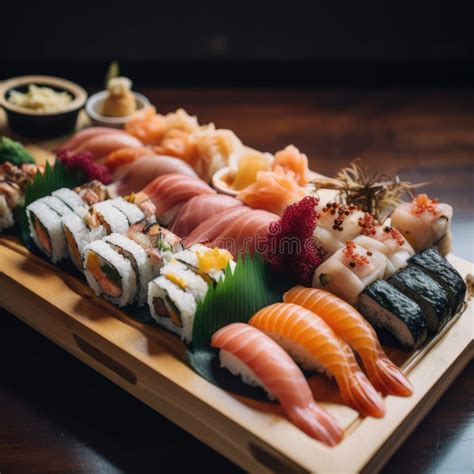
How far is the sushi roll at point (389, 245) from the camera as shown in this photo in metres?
2.84

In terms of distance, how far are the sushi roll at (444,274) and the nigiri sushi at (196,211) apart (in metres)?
0.86

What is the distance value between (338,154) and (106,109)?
4.48 feet

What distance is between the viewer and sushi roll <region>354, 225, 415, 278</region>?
2840 mm

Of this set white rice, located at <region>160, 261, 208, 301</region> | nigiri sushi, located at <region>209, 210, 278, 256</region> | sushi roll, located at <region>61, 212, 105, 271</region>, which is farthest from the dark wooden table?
nigiri sushi, located at <region>209, 210, 278, 256</region>

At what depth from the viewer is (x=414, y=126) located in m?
4.66

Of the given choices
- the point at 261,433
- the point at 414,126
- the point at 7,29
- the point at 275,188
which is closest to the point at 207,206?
the point at 275,188

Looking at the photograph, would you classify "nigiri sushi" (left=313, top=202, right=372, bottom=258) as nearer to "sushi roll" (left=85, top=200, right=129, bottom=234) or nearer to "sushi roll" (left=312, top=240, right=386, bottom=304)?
"sushi roll" (left=312, top=240, right=386, bottom=304)

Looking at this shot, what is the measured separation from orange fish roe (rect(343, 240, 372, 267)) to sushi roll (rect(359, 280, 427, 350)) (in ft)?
0.30

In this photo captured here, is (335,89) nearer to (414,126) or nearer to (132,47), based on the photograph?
(414,126)

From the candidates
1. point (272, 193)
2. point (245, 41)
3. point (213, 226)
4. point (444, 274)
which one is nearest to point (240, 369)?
point (213, 226)

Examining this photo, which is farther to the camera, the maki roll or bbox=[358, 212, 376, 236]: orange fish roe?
bbox=[358, 212, 376, 236]: orange fish roe

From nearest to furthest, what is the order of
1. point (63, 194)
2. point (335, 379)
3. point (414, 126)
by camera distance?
point (335, 379) → point (63, 194) → point (414, 126)

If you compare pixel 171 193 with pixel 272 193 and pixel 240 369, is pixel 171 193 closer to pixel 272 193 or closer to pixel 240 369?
pixel 272 193

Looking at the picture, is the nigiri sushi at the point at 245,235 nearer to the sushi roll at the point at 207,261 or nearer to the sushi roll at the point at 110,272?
the sushi roll at the point at 207,261
